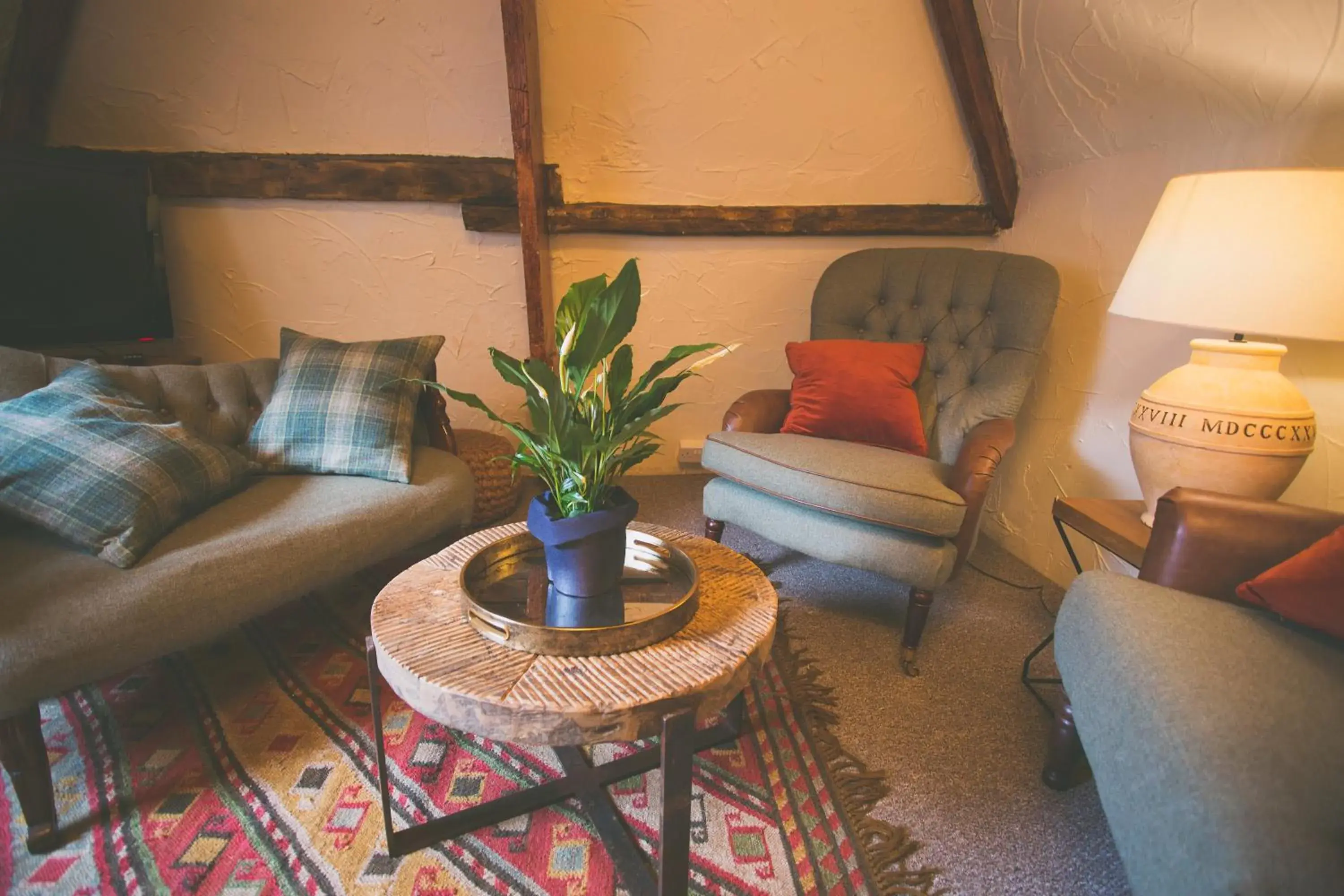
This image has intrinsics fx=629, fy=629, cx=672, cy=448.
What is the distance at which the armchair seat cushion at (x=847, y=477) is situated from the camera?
4.60ft

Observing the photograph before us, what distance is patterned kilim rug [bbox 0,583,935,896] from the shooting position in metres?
0.95

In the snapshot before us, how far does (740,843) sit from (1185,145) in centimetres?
193

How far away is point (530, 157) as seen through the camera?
2.09 metres

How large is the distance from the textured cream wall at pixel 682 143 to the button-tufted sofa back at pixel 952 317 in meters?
0.26

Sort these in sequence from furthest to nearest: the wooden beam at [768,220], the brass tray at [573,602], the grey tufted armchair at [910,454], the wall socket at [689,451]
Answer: the wall socket at [689,451] < the wooden beam at [768,220] < the grey tufted armchair at [910,454] < the brass tray at [573,602]

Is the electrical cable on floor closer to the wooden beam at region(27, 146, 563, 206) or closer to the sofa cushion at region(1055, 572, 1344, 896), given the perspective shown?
the sofa cushion at region(1055, 572, 1344, 896)

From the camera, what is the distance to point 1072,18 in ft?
5.65

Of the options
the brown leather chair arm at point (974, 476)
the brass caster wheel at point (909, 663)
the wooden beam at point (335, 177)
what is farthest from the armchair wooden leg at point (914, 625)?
the wooden beam at point (335, 177)

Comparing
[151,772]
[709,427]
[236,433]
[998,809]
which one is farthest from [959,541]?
[236,433]

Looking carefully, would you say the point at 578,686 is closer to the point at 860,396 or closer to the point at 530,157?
the point at 860,396

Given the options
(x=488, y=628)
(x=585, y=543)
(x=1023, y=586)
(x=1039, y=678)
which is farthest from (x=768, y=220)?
(x=488, y=628)

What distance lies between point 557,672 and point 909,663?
1.02 meters

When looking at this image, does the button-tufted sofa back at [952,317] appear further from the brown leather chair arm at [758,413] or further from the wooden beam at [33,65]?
the wooden beam at [33,65]

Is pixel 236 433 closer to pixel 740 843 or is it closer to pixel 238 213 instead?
pixel 238 213
